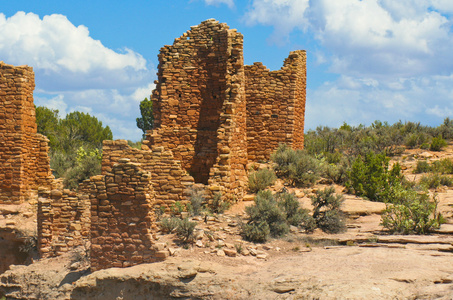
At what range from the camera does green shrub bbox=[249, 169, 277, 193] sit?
680 inches

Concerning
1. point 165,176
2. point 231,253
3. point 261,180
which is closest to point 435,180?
point 261,180

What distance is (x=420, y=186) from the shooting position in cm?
1777

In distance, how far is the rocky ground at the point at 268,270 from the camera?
10.0 meters

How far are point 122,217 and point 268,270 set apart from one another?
11.1 feet

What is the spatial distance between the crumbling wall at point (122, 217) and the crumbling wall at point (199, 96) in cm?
462

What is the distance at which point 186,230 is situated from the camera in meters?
13.0

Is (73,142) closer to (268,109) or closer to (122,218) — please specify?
(268,109)

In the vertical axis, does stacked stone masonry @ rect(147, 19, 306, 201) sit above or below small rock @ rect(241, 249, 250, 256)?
above

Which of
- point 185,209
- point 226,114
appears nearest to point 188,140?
point 226,114

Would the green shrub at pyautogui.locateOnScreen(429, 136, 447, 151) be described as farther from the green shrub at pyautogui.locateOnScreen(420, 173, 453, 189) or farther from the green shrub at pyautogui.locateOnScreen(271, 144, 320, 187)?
the green shrub at pyautogui.locateOnScreen(271, 144, 320, 187)

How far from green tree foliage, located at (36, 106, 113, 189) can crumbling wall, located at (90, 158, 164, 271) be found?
8.61 meters

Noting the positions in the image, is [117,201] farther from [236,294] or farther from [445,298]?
[445,298]

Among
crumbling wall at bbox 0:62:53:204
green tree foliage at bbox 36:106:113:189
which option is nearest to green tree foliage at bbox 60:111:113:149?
green tree foliage at bbox 36:106:113:189

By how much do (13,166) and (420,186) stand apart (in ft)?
42.3
